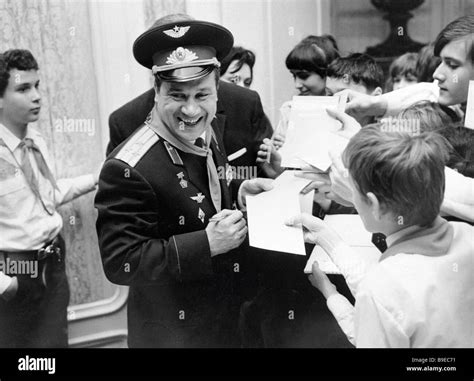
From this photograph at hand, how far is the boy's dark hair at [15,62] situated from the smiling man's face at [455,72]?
119cm

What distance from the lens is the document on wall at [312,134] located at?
191 cm

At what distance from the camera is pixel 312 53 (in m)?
1.99

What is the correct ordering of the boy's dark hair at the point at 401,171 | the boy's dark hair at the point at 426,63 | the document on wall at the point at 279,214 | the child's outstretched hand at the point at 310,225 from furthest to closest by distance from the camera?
the boy's dark hair at the point at 426,63, the document on wall at the point at 279,214, the child's outstretched hand at the point at 310,225, the boy's dark hair at the point at 401,171

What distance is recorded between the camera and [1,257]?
1.95 m

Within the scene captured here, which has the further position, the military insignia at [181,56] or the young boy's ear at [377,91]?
the young boy's ear at [377,91]

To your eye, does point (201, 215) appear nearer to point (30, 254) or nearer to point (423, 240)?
point (30, 254)

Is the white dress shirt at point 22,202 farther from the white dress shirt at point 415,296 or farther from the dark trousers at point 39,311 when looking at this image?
the white dress shirt at point 415,296

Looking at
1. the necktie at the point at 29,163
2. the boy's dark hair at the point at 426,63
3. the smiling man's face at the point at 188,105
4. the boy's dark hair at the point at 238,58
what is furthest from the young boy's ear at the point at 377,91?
the necktie at the point at 29,163

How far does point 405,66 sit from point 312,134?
1.26 ft

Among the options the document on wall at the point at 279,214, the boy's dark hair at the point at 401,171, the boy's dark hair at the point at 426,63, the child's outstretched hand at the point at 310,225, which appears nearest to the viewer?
the boy's dark hair at the point at 401,171

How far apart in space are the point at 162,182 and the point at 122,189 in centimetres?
11

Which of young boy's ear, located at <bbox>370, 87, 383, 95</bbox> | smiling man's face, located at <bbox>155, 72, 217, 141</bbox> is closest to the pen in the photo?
smiling man's face, located at <bbox>155, 72, 217, 141</bbox>

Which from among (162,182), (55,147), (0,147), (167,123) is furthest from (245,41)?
(0,147)

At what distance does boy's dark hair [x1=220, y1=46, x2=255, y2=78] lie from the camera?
1961 mm
